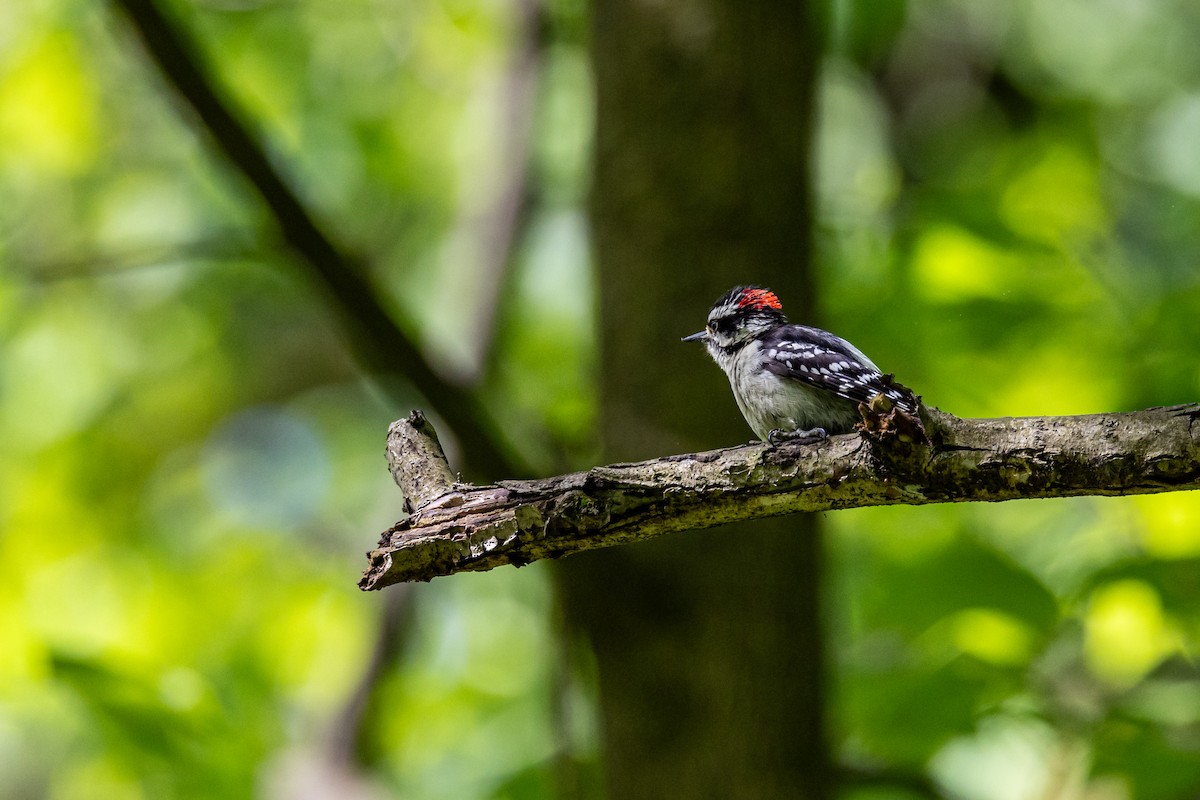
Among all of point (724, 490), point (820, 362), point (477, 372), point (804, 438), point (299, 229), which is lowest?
point (724, 490)

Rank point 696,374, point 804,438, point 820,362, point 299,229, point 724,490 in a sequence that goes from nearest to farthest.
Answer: point 724,490, point 804,438, point 820,362, point 299,229, point 696,374

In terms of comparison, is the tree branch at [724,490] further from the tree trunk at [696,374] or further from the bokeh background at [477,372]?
the tree trunk at [696,374]

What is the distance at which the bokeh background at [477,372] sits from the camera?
4.03 m

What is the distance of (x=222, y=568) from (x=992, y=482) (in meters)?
7.55

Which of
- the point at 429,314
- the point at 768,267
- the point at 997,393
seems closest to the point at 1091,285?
the point at 997,393

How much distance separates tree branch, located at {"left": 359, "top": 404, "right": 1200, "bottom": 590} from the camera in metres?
1.98

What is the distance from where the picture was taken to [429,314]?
939 cm

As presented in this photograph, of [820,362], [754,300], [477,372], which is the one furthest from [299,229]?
[477,372]

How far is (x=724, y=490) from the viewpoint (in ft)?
6.85

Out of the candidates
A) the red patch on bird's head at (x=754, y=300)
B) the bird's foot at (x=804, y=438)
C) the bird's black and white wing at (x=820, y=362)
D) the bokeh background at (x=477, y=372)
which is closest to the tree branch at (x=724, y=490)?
the bird's foot at (x=804, y=438)

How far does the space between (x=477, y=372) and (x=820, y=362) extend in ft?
8.45

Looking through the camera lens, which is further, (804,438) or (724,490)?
(804,438)

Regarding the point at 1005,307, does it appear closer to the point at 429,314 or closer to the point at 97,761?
the point at 97,761

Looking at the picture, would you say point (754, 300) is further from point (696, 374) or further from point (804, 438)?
point (804, 438)
